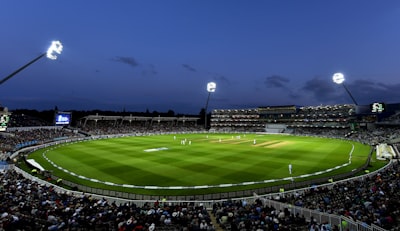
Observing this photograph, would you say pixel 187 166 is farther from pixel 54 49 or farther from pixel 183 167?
pixel 54 49

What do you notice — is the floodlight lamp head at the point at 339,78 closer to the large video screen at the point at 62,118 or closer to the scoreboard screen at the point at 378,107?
the scoreboard screen at the point at 378,107

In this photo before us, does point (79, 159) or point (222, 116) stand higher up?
point (222, 116)

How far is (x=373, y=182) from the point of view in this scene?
73.9 feet

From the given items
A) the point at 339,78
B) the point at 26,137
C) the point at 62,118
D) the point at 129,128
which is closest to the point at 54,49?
the point at 26,137

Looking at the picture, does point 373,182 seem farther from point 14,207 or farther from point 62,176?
point 62,176

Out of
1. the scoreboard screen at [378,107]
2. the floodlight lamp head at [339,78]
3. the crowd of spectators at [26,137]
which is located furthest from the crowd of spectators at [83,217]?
the scoreboard screen at [378,107]

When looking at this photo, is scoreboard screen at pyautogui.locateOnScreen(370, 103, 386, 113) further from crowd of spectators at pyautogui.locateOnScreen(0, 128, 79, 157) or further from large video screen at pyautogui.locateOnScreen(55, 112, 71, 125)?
large video screen at pyautogui.locateOnScreen(55, 112, 71, 125)

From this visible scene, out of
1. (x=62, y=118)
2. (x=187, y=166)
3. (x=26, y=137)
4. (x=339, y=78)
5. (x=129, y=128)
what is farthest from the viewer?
(x=129, y=128)

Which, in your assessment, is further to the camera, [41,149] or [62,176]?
[41,149]

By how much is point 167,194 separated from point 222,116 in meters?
135

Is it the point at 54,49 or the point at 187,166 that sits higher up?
the point at 54,49

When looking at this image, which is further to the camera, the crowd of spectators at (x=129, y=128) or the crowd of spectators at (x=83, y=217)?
the crowd of spectators at (x=129, y=128)

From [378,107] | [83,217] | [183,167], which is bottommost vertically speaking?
[183,167]

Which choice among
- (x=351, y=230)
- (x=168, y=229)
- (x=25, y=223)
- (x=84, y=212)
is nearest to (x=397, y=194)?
(x=351, y=230)
